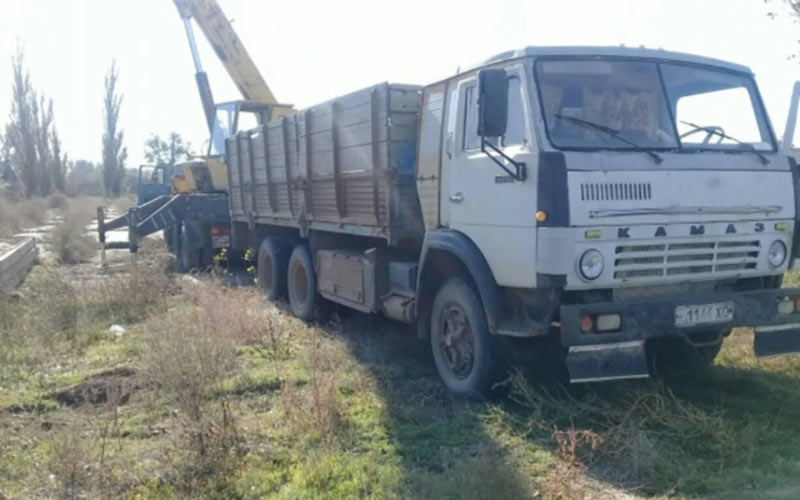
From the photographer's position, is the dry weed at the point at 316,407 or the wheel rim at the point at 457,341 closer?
the dry weed at the point at 316,407

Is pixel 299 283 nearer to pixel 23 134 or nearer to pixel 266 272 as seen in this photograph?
pixel 266 272

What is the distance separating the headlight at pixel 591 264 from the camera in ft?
16.2

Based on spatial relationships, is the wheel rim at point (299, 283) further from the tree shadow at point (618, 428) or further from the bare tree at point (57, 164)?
the bare tree at point (57, 164)

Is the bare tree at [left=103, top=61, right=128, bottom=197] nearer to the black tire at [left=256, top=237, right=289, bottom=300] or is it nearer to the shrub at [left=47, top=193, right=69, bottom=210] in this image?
the shrub at [left=47, top=193, right=69, bottom=210]

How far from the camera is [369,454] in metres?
4.81

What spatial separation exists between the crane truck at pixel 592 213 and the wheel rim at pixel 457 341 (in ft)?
0.05

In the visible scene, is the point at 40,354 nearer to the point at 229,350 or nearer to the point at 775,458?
the point at 229,350

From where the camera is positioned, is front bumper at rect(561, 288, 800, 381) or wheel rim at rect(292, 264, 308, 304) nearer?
front bumper at rect(561, 288, 800, 381)

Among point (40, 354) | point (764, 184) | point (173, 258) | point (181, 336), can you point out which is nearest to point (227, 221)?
point (173, 258)

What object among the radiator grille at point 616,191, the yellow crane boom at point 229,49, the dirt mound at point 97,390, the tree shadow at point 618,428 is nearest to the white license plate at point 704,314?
the tree shadow at point 618,428

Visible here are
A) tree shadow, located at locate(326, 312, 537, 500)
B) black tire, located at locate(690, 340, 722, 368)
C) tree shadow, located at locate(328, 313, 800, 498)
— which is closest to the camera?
tree shadow, located at locate(326, 312, 537, 500)

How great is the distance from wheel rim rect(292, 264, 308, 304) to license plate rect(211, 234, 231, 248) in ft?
16.0

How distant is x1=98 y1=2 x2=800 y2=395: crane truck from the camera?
4977 mm

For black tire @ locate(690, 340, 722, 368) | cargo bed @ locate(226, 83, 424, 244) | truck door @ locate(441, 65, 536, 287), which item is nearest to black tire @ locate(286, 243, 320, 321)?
cargo bed @ locate(226, 83, 424, 244)
